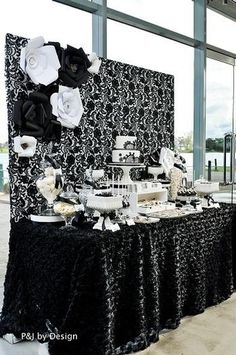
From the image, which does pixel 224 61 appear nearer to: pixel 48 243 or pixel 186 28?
pixel 186 28

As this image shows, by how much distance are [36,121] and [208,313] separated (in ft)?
6.52

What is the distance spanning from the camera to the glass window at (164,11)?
4.13 m

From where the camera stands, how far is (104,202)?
244 cm

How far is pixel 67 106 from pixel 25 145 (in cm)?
45

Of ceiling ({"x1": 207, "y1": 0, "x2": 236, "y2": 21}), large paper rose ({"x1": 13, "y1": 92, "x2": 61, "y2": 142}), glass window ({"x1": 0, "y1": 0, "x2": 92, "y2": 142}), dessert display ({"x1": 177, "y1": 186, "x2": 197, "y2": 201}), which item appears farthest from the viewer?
ceiling ({"x1": 207, "y1": 0, "x2": 236, "y2": 21})

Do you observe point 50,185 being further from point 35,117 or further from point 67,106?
point 67,106

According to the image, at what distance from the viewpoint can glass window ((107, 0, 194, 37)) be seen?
413 centimetres

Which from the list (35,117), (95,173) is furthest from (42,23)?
(95,173)

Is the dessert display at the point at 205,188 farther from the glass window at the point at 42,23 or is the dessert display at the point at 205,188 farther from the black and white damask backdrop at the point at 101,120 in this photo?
the glass window at the point at 42,23

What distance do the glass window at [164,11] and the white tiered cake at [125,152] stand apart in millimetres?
1396

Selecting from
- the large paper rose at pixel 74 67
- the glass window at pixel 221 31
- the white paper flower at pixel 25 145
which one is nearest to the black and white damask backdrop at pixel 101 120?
the white paper flower at pixel 25 145

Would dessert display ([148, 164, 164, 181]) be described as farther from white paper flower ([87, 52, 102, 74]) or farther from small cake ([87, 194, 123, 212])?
small cake ([87, 194, 123, 212])

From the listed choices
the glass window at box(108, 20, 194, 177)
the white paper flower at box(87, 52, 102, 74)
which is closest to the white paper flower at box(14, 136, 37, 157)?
the white paper flower at box(87, 52, 102, 74)

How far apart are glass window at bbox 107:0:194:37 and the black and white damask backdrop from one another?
765mm
